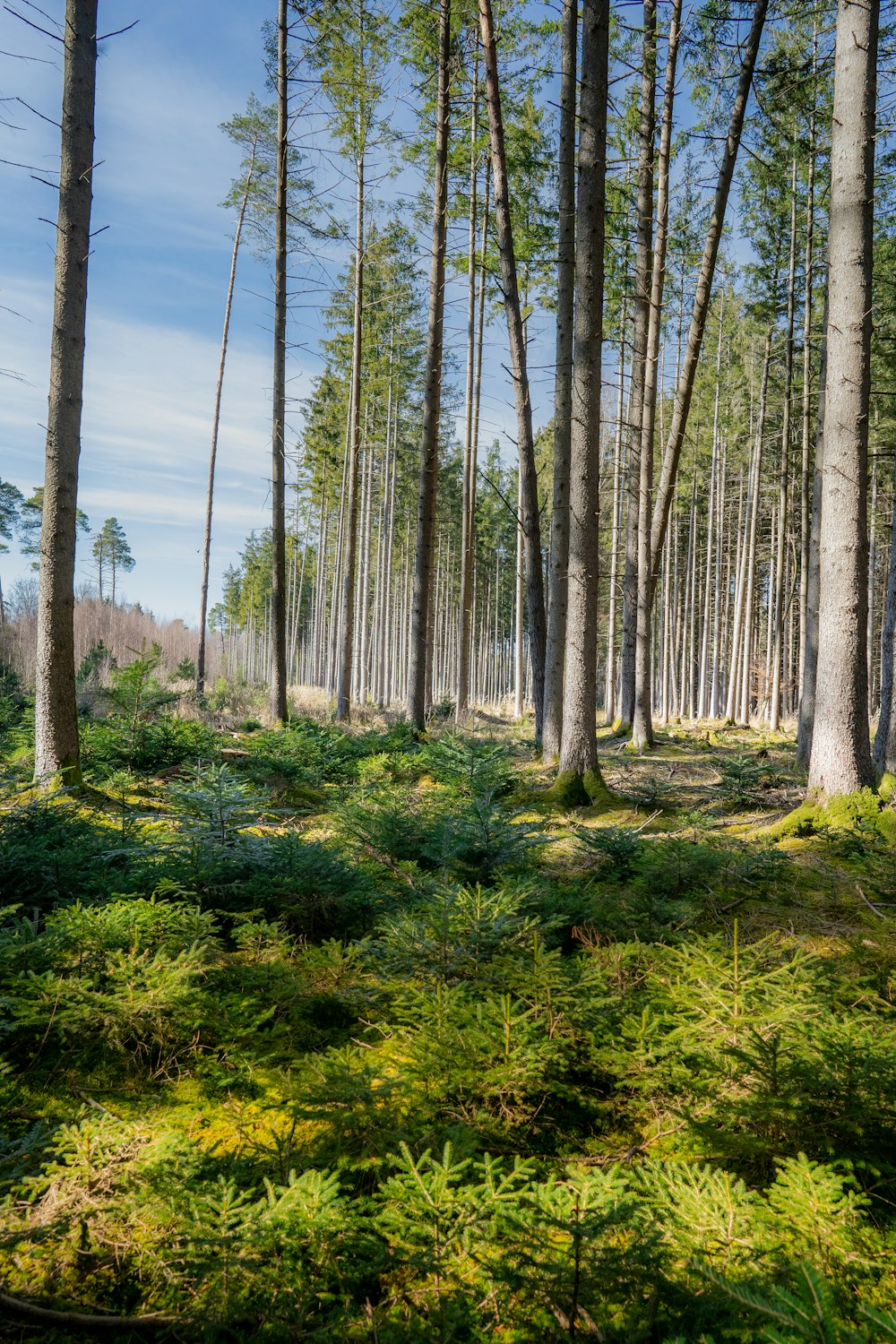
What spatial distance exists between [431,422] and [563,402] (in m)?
3.01

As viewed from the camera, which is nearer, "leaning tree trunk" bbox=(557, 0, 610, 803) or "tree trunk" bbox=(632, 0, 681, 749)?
"leaning tree trunk" bbox=(557, 0, 610, 803)

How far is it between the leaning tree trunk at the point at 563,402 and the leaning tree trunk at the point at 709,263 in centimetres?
190

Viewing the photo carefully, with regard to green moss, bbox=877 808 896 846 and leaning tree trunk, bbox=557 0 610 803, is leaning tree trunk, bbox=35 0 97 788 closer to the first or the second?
leaning tree trunk, bbox=557 0 610 803

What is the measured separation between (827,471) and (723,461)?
74.7ft

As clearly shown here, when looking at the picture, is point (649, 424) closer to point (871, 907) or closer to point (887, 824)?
A: point (887, 824)

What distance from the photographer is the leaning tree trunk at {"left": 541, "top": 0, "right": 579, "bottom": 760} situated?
8805 mm

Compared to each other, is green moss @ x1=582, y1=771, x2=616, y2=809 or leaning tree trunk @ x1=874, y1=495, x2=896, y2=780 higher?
leaning tree trunk @ x1=874, y1=495, x2=896, y2=780

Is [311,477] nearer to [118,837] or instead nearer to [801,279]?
[801,279]

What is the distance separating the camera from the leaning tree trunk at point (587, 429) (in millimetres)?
7113

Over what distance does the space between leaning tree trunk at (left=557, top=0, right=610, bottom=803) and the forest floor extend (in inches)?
116

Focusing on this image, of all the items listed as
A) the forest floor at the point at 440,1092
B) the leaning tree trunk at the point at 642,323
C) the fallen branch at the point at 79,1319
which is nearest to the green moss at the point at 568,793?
the forest floor at the point at 440,1092

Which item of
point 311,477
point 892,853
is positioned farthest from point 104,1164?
point 311,477

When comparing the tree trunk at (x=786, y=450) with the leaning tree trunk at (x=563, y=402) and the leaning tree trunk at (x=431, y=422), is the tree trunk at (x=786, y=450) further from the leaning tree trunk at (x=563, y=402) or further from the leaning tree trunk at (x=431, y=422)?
the leaning tree trunk at (x=431, y=422)

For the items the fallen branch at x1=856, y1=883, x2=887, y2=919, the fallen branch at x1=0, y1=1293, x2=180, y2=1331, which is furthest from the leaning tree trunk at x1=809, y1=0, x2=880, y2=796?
the fallen branch at x1=0, y1=1293, x2=180, y2=1331
